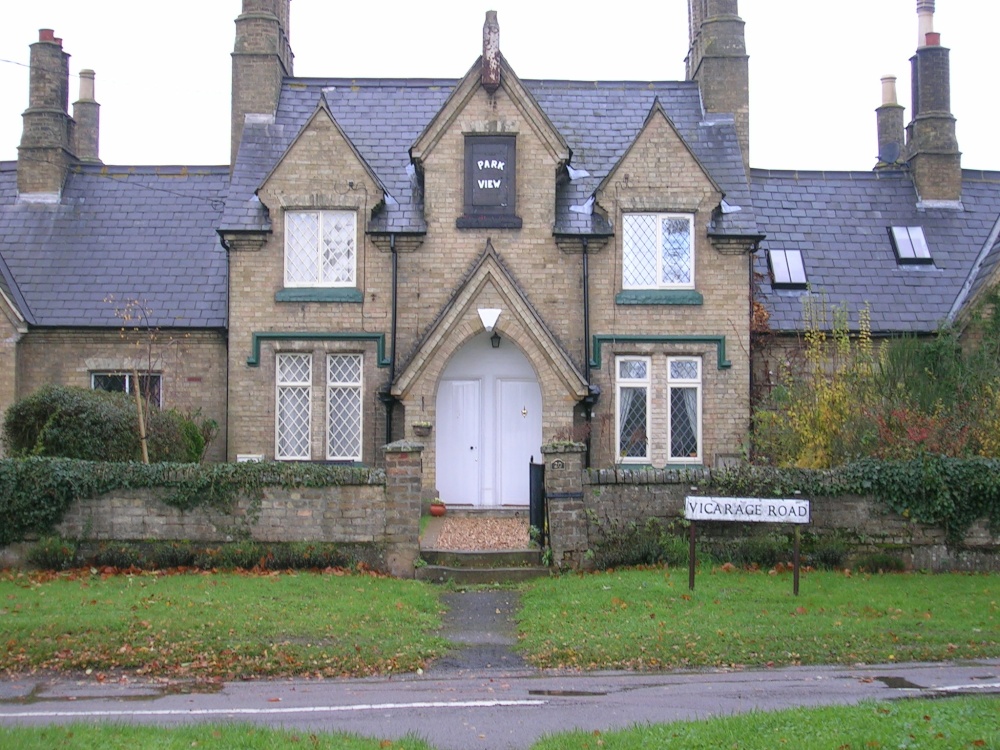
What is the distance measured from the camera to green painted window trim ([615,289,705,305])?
2119 centimetres

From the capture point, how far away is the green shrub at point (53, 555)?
15.1 meters

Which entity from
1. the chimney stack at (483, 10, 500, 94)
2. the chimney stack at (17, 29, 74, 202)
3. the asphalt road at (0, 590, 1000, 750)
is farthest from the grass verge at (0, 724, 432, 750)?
the chimney stack at (17, 29, 74, 202)

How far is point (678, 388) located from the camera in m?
21.3

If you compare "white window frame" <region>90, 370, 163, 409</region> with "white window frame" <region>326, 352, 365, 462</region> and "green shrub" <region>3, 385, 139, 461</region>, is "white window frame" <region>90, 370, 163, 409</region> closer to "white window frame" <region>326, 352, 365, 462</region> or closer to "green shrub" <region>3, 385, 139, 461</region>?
"white window frame" <region>326, 352, 365, 462</region>

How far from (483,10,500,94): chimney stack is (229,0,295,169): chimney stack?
5377 mm

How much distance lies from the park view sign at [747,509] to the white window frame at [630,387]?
700cm

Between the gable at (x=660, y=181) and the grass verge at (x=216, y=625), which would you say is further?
the gable at (x=660, y=181)

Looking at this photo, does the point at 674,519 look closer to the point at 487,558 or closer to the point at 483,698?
the point at 487,558

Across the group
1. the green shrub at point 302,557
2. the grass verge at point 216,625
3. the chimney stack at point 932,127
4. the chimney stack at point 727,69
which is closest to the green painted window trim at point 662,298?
the chimney stack at point 727,69

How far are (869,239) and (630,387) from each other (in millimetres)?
7363

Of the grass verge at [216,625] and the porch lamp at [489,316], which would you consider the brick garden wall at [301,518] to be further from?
the porch lamp at [489,316]

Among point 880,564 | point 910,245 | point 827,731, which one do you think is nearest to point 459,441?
point 880,564

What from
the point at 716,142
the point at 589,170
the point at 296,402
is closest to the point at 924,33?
the point at 716,142

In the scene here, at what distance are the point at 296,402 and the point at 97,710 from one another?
40.0 ft
